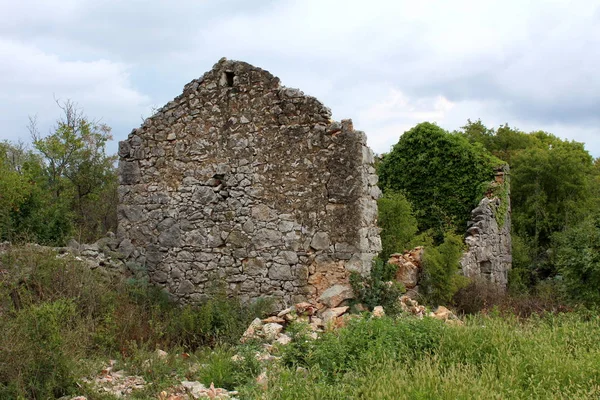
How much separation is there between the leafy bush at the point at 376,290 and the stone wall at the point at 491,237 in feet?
14.6

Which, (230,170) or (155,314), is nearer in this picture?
(155,314)

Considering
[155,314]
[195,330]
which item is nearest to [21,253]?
[155,314]

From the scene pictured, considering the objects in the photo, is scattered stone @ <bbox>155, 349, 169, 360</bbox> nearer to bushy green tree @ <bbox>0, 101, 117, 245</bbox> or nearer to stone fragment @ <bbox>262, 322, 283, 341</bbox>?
stone fragment @ <bbox>262, 322, 283, 341</bbox>

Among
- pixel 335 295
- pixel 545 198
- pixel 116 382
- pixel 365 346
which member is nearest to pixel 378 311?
pixel 335 295

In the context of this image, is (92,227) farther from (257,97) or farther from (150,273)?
(257,97)

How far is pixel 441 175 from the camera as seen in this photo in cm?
1530

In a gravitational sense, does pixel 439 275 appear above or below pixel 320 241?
below

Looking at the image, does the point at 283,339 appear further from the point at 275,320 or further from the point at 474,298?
the point at 474,298

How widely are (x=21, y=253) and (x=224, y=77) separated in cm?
442

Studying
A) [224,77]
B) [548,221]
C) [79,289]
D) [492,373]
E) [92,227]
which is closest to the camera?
[492,373]

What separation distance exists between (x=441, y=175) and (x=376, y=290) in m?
7.51

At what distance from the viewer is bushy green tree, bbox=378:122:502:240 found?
15070mm

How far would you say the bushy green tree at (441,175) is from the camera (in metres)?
15.1

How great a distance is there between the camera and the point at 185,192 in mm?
10055
